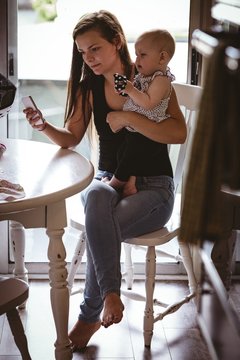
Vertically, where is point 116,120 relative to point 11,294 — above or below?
above

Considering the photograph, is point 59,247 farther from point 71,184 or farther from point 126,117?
point 126,117

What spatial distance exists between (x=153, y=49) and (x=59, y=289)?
0.82 m

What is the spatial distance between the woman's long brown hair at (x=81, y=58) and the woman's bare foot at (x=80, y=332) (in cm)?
73

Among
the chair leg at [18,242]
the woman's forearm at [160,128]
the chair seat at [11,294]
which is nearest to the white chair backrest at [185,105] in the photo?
the woman's forearm at [160,128]

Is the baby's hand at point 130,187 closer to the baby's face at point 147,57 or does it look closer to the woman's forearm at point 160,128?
the woman's forearm at point 160,128

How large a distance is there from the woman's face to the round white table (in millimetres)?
338

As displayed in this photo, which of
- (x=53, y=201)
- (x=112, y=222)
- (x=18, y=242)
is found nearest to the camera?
(x=53, y=201)

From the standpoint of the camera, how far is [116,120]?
8.17ft

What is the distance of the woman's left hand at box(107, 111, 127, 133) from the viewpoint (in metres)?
2.47

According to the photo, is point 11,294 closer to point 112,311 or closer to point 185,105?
point 112,311

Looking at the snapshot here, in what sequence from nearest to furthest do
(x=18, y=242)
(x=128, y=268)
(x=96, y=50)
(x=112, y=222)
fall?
(x=112, y=222)
(x=96, y=50)
(x=18, y=242)
(x=128, y=268)

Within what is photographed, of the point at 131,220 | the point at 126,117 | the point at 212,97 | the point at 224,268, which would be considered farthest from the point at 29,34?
the point at 212,97

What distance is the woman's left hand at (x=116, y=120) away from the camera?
8.10 feet

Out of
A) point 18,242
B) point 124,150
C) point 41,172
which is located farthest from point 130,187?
point 18,242
